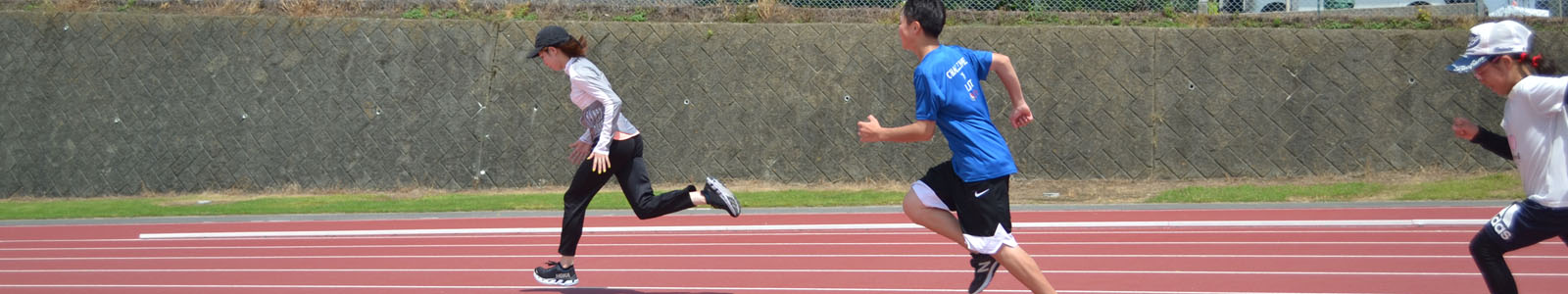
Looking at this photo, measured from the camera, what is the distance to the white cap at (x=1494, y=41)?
180 inches

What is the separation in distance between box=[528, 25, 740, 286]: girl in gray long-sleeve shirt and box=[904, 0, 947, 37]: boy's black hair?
6.55 feet

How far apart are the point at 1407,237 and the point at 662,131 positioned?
30.5 feet

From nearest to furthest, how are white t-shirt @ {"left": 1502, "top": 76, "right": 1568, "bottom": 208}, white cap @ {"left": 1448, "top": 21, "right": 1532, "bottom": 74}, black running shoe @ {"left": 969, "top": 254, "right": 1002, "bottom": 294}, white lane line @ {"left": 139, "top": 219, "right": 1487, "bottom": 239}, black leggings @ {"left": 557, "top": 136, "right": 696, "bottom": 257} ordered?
1. white t-shirt @ {"left": 1502, "top": 76, "right": 1568, "bottom": 208}
2. white cap @ {"left": 1448, "top": 21, "right": 1532, "bottom": 74}
3. black running shoe @ {"left": 969, "top": 254, "right": 1002, "bottom": 294}
4. black leggings @ {"left": 557, "top": 136, "right": 696, "bottom": 257}
5. white lane line @ {"left": 139, "top": 219, "right": 1487, "bottom": 239}

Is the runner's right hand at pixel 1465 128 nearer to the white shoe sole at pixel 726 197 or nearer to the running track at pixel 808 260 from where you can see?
the running track at pixel 808 260

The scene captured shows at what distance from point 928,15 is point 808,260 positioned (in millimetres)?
3778

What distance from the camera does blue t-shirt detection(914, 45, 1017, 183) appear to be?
4852mm

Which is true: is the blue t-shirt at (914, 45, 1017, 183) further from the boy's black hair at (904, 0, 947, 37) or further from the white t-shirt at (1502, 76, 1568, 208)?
the white t-shirt at (1502, 76, 1568, 208)

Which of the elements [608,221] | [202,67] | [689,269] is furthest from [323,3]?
[689,269]

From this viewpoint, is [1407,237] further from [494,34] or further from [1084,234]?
[494,34]

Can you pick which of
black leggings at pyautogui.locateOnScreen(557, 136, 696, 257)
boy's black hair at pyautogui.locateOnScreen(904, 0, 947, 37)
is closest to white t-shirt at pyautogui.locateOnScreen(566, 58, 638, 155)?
black leggings at pyautogui.locateOnScreen(557, 136, 696, 257)

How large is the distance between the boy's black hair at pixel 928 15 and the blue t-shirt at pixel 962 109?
96 millimetres

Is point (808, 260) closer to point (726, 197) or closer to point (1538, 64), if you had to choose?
point (726, 197)

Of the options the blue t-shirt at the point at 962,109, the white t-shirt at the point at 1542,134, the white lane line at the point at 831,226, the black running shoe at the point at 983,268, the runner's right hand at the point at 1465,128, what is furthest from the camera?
the white lane line at the point at 831,226

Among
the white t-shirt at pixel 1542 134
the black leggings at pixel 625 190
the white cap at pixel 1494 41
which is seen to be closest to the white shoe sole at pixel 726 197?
the black leggings at pixel 625 190
